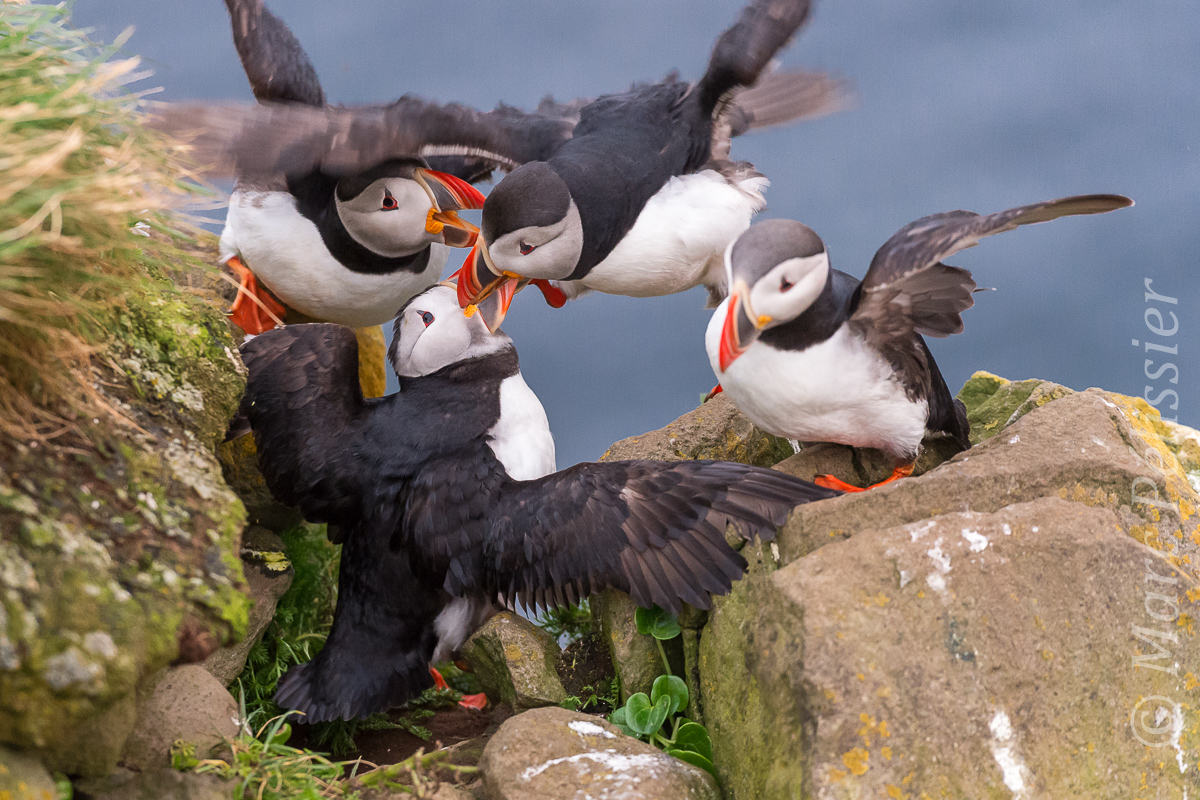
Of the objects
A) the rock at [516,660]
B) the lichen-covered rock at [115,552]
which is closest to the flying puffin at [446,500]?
the rock at [516,660]

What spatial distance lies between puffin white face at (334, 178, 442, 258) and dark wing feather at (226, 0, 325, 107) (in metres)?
0.61

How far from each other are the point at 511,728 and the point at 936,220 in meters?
2.32

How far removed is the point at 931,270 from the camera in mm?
3750

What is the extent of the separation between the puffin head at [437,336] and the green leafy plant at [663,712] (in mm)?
1319

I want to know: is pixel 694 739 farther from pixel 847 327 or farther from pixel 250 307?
pixel 250 307

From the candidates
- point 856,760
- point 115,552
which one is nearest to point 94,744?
point 115,552

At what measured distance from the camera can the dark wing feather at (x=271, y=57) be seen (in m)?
4.94

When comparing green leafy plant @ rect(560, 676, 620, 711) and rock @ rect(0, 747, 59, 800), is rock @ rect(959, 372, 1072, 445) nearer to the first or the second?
green leafy plant @ rect(560, 676, 620, 711)

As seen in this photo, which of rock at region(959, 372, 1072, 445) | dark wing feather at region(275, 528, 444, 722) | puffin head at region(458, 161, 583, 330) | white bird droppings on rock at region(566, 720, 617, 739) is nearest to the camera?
white bird droppings on rock at region(566, 720, 617, 739)

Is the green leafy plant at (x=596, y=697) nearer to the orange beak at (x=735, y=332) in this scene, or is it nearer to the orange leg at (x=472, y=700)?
the orange leg at (x=472, y=700)

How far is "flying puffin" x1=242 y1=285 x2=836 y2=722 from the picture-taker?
11.9 ft

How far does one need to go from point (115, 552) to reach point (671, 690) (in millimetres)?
2007

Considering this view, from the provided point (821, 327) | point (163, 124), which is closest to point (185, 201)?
point (163, 124)

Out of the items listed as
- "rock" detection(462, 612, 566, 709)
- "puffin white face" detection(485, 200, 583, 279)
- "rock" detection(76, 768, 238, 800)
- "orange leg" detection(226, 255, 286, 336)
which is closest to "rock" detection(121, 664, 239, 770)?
"rock" detection(76, 768, 238, 800)
